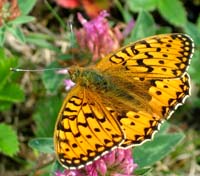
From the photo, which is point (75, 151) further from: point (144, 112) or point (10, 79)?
point (10, 79)

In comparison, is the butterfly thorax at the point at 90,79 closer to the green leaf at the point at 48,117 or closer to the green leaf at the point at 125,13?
the green leaf at the point at 48,117

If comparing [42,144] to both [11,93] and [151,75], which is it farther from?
[11,93]

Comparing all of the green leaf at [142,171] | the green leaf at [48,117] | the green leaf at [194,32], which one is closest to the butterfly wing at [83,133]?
the green leaf at [142,171]

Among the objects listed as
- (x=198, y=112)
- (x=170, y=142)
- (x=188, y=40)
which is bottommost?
(x=198, y=112)

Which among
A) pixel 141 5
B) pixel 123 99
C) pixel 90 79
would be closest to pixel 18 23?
pixel 90 79

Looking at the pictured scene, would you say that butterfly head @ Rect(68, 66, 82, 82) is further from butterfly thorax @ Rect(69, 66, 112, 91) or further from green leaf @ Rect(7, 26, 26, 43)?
green leaf @ Rect(7, 26, 26, 43)

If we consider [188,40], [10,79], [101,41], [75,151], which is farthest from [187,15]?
[75,151]
